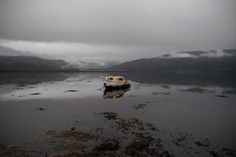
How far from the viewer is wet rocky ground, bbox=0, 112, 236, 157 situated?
1691 centimetres

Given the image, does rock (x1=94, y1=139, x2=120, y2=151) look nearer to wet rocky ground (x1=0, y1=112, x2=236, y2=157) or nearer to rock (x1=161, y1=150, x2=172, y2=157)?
wet rocky ground (x1=0, y1=112, x2=236, y2=157)

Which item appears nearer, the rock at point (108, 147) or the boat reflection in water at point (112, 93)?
the rock at point (108, 147)

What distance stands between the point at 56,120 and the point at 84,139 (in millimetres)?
9561

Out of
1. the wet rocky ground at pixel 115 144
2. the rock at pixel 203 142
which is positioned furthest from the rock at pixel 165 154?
the rock at pixel 203 142

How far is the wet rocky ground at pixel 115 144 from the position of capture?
16.9 meters

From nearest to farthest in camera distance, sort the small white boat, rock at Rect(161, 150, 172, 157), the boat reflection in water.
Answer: rock at Rect(161, 150, 172, 157) < the boat reflection in water < the small white boat

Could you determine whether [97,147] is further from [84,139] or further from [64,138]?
[64,138]

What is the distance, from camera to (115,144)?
1823 centimetres

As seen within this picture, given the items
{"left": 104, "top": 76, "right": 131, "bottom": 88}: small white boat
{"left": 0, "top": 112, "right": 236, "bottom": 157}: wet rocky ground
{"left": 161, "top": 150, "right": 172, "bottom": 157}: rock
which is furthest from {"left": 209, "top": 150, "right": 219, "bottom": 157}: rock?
{"left": 104, "top": 76, "right": 131, "bottom": 88}: small white boat

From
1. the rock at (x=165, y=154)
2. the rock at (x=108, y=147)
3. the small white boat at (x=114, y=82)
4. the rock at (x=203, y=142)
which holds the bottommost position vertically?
the rock at (x=203, y=142)

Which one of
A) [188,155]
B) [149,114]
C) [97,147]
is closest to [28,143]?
[97,147]

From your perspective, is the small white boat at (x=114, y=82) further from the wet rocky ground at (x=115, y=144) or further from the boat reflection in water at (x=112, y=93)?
the wet rocky ground at (x=115, y=144)

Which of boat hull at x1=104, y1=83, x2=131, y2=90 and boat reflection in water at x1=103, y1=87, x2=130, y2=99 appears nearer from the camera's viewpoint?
boat reflection in water at x1=103, y1=87, x2=130, y2=99

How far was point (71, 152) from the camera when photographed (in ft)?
Result: 55.3
